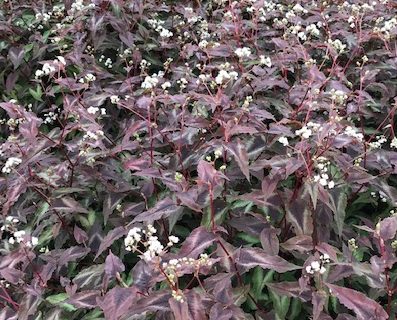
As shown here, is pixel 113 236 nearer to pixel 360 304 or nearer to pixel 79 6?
pixel 360 304

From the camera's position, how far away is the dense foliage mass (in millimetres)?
2084

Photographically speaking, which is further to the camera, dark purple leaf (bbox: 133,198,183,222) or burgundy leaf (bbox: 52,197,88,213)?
burgundy leaf (bbox: 52,197,88,213)

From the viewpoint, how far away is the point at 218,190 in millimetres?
2389

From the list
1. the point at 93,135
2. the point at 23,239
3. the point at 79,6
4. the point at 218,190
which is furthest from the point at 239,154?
the point at 79,6

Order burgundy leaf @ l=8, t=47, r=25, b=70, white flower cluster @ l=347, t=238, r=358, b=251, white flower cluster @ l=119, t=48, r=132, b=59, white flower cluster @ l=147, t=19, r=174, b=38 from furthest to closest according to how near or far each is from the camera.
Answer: white flower cluster @ l=147, t=19, r=174, b=38
burgundy leaf @ l=8, t=47, r=25, b=70
white flower cluster @ l=119, t=48, r=132, b=59
white flower cluster @ l=347, t=238, r=358, b=251

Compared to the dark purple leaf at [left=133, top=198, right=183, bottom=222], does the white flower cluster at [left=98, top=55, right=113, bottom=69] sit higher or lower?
lower

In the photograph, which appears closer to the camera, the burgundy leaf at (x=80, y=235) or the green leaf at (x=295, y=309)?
the green leaf at (x=295, y=309)

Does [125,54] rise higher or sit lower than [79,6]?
lower

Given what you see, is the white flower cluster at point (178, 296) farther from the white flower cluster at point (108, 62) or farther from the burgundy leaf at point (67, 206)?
the white flower cluster at point (108, 62)

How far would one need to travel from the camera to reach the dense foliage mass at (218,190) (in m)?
2.08

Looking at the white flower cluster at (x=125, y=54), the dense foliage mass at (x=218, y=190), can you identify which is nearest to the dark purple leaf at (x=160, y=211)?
the dense foliage mass at (x=218, y=190)

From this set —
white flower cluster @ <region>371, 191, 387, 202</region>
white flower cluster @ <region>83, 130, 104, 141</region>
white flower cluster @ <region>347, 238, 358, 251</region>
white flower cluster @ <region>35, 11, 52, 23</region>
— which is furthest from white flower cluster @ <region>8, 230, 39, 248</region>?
white flower cluster @ <region>35, 11, 52, 23</region>

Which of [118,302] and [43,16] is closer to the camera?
[118,302]

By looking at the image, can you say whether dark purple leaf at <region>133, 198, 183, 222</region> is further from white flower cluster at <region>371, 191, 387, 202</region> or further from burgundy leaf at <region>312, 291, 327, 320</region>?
white flower cluster at <region>371, 191, 387, 202</region>
